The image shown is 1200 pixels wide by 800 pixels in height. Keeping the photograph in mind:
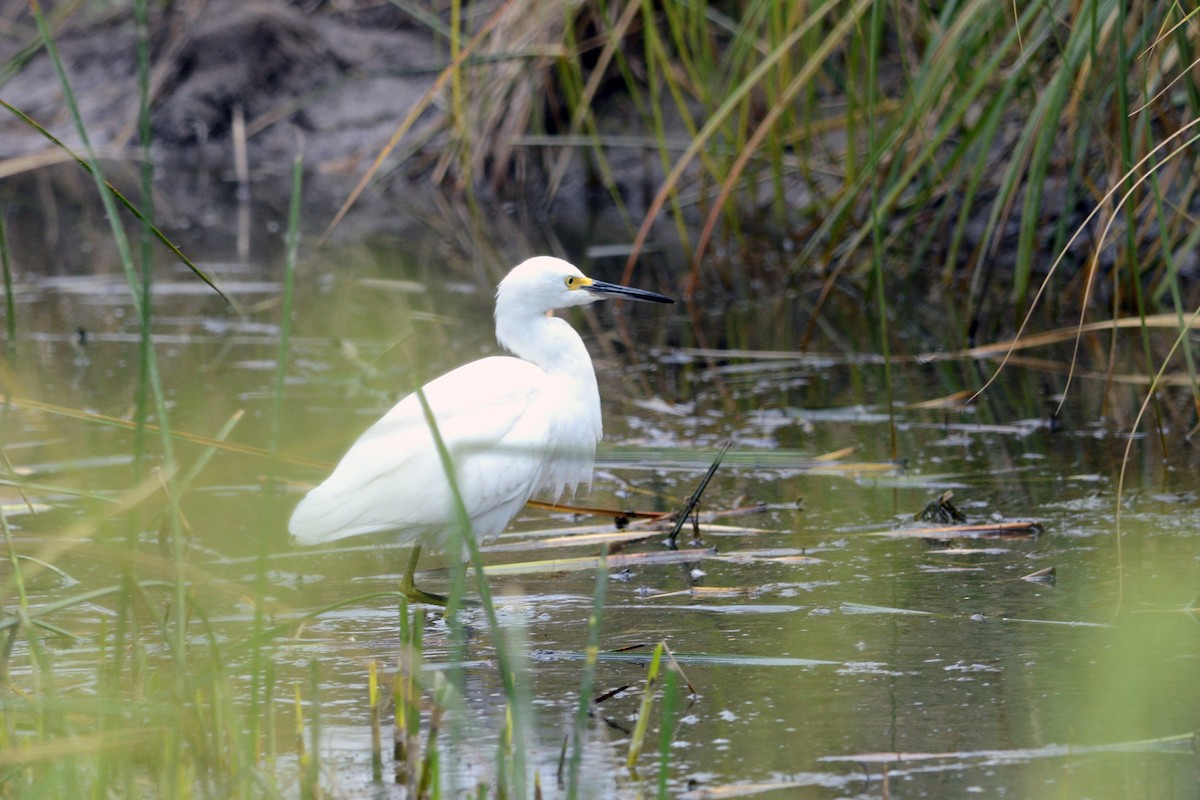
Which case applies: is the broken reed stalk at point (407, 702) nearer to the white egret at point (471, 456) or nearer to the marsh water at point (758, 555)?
the marsh water at point (758, 555)

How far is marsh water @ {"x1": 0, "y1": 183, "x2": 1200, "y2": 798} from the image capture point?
2.27 metres

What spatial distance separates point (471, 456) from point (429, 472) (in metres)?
0.16

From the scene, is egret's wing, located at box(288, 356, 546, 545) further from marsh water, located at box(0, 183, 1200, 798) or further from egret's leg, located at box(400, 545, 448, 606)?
marsh water, located at box(0, 183, 1200, 798)

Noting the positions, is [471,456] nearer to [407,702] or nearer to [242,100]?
[407,702]

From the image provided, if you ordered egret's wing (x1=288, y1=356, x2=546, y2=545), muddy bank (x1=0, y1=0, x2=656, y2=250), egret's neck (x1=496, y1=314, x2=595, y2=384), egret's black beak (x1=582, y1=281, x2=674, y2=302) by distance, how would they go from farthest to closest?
muddy bank (x1=0, y1=0, x2=656, y2=250) < egret's black beak (x1=582, y1=281, x2=674, y2=302) < egret's neck (x1=496, y1=314, x2=595, y2=384) < egret's wing (x1=288, y1=356, x2=546, y2=545)

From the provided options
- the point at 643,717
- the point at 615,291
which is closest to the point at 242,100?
the point at 615,291

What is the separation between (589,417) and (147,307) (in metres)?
1.94

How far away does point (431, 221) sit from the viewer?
368 inches

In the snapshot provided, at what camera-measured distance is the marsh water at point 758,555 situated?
89.5 inches

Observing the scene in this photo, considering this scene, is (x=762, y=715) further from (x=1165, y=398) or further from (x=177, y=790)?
(x=1165, y=398)

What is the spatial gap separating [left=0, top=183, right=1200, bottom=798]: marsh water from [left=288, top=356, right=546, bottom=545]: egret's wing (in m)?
0.17

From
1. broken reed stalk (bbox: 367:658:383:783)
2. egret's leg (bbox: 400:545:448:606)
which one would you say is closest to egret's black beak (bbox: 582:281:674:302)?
egret's leg (bbox: 400:545:448:606)

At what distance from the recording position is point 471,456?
10.6ft

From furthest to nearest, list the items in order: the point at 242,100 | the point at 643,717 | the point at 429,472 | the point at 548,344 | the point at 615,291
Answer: the point at 242,100
the point at 615,291
the point at 548,344
the point at 429,472
the point at 643,717
